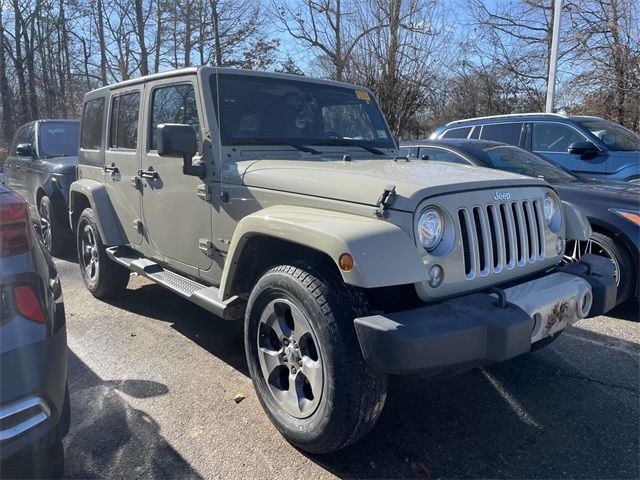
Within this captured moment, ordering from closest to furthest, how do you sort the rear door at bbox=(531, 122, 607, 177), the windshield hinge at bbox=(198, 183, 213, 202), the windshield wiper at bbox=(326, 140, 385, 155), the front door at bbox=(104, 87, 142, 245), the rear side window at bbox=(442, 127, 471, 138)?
the windshield hinge at bbox=(198, 183, 213, 202) < the windshield wiper at bbox=(326, 140, 385, 155) < the front door at bbox=(104, 87, 142, 245) < the rear door at bbox=(531, 122, 607, 177) < the rear side window at bbox=(442, 127, 471, 138)

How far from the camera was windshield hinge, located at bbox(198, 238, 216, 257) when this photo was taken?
11.5ft

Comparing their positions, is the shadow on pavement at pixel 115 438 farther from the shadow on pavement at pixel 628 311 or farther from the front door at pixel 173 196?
the shadow on pavement at pixel 628 311

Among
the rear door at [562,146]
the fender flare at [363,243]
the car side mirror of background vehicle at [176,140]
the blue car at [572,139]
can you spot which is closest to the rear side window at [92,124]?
the car side mirror of background vehicle at [176,140]

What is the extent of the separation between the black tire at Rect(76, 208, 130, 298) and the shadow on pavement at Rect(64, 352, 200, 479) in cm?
167

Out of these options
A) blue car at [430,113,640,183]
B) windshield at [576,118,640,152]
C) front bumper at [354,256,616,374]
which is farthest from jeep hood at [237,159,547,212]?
windshield at [576,118,640,152]

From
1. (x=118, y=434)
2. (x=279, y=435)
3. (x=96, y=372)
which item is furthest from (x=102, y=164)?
(x=279, y=435)

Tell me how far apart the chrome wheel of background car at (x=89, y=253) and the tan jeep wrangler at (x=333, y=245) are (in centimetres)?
111

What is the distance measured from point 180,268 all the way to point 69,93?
3019 cm

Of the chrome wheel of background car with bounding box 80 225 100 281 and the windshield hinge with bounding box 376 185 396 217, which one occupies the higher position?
the windshield hinge with bounding box 376 185 396 217

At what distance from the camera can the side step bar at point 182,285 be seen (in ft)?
10.4

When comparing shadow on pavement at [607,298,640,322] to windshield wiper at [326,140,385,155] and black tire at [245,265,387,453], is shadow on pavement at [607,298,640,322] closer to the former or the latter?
windshield wiper at [326,140,385,155]

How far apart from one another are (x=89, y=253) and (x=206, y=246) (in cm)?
237

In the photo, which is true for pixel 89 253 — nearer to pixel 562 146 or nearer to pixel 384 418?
pixel 384 418

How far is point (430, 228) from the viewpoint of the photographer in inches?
95.9
